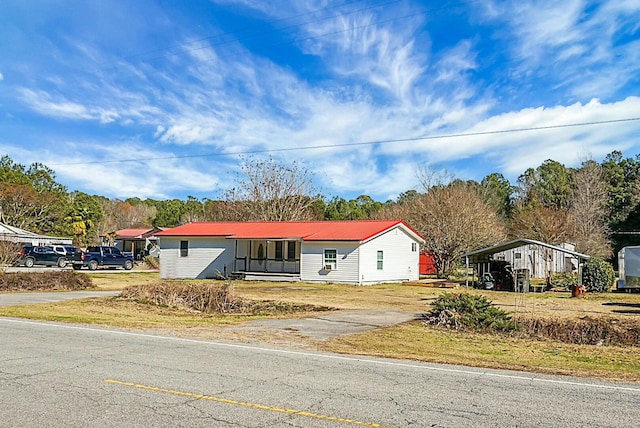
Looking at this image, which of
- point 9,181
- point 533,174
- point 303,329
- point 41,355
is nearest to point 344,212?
point 533,174

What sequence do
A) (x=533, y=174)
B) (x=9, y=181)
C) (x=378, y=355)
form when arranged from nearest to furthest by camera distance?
(x=378, y=355), (x=9, y=181), (x=533, y=174)

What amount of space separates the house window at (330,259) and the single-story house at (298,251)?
6 cm

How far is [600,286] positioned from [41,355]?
28026mm

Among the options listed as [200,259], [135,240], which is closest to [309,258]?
[200,259]

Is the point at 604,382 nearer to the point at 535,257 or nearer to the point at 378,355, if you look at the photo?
the point at 378,355

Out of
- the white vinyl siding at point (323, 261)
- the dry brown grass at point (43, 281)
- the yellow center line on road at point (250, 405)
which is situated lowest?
the yellow center line on road at point (250, 405)

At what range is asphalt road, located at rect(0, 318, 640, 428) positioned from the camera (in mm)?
5676

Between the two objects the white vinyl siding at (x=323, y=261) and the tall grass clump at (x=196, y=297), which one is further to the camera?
the white vinyl siding at (x=323, y=261)

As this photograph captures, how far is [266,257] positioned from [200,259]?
4544 millimetres

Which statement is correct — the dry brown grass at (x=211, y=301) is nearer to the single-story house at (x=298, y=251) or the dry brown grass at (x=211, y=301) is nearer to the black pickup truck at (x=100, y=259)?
the single-story house at (x=298, y=251)

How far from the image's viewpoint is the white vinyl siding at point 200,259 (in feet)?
121

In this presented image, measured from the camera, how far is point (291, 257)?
3691 centimetres

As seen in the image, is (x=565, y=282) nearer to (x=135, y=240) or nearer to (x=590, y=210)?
(x=590, y=210)

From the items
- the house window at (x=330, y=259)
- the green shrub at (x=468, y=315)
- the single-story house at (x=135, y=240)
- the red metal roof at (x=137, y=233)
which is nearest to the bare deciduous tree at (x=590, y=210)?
the house window at (x=330, y=259)
